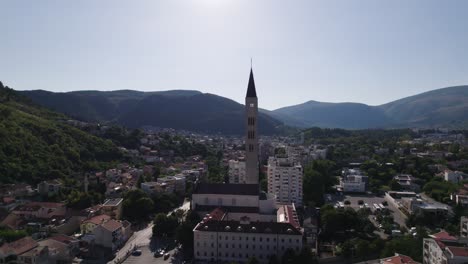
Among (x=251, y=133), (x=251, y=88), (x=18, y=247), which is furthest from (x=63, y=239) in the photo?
(x=251, y=88)

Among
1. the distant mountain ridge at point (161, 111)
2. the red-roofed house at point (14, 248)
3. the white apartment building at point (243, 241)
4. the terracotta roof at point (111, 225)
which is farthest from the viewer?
the distant mountain ridge at point (161, 111)

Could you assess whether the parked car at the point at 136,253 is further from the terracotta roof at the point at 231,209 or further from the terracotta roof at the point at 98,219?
the terracotta roof at the point at 231,209

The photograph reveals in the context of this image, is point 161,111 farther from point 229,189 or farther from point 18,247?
point 18,247

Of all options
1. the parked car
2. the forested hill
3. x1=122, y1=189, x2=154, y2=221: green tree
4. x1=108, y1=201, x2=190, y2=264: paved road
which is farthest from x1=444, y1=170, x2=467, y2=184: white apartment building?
the forested hill

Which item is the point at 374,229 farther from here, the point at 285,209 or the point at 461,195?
the point at 461,195

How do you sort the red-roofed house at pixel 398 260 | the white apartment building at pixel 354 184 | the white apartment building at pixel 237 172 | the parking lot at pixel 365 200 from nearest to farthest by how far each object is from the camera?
the red-roofed house at pixel 398 260
the parking lot at pixel 365 200
the white apartment building at pixel 354 184
the white apartment building at pixel 237 172

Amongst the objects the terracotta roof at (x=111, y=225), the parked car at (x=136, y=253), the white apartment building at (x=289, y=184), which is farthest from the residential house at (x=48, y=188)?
the white apartment building at (x=289, y=184)
